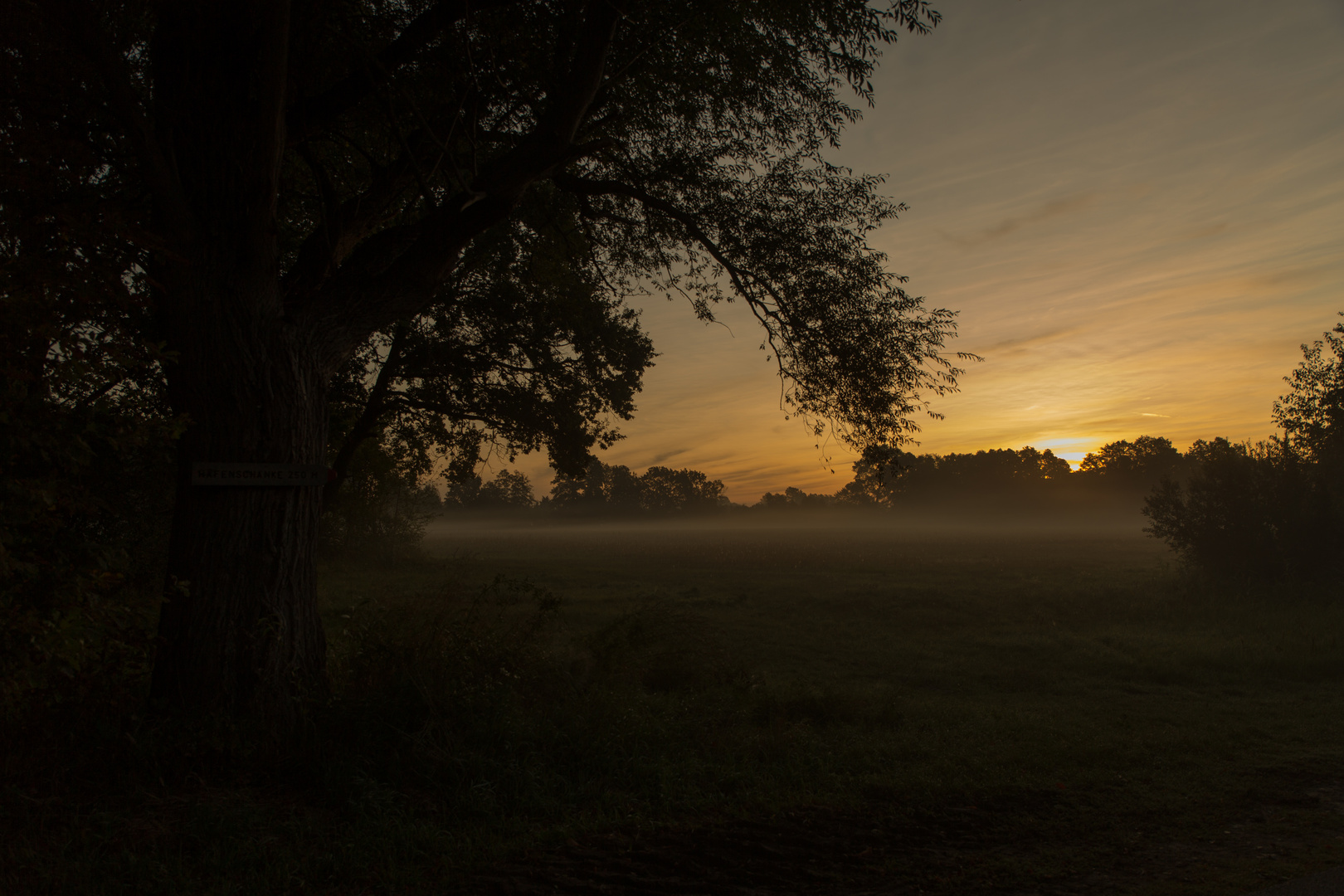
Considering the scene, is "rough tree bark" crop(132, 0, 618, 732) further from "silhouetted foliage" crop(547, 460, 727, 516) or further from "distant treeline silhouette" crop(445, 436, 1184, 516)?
"silhouetted foliage" crop(547, 460, 727, 516)

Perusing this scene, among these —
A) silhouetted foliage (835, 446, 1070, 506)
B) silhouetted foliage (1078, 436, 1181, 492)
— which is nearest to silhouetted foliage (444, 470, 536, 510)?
silhouetted foliage (835, 446, 1070, 506)

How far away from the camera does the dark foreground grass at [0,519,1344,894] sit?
4.39 m

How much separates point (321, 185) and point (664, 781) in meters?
6.37

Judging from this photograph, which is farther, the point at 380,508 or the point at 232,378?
the point at 380,508

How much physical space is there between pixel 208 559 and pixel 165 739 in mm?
1358

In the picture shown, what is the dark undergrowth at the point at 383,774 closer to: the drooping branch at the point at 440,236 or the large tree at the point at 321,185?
the large tree at the point at 321,185

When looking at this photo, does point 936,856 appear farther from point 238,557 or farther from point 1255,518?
point 1255,518

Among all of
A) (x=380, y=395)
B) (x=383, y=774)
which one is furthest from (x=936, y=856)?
(x=380, y=395)

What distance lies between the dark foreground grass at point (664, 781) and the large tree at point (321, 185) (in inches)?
35.7

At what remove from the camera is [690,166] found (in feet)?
29.1

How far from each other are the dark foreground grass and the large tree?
908mm

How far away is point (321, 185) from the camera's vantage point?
6664 millimetres

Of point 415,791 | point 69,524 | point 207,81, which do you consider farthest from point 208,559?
point 207,81

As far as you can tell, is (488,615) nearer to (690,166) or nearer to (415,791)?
(415,791)
